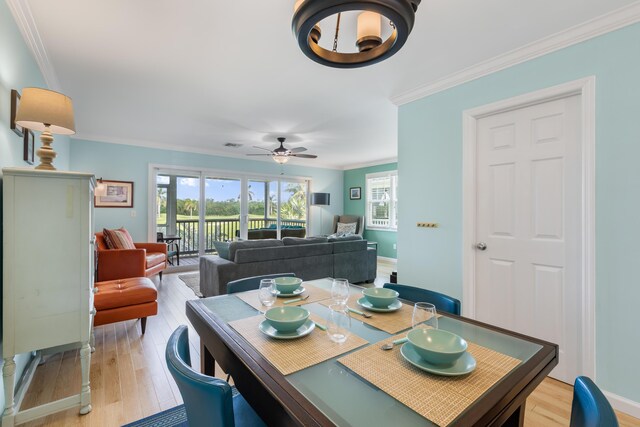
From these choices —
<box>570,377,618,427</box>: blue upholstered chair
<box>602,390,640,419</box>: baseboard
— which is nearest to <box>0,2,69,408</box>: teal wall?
<box>570,377,618,427</box>: blue upholstered chair

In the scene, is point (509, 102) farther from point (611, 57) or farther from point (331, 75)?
point (331, 75)

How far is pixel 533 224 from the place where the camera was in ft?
7.35

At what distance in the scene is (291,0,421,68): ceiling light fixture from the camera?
3.32 feet

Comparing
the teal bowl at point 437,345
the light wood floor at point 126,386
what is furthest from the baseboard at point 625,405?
the teal bowl at point 437,345

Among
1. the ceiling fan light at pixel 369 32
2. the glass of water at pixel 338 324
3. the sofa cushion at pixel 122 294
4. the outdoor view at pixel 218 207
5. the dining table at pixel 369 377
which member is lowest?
the sofa cushion at pixel 122 294

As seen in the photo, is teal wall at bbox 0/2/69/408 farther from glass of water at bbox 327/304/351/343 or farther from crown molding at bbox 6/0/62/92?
glass of water at bbox 327/304/351/343

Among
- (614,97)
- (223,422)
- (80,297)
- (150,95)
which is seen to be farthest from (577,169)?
(150,95)

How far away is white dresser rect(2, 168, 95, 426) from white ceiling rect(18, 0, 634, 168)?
47.0 inches

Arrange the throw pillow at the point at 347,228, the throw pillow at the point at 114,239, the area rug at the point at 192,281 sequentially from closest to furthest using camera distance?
the throw pillow at the point at 114,239 → the area rug at the point at 192,281 → the throw pillow at the point at 347,228

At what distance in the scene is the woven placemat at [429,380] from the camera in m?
0.72

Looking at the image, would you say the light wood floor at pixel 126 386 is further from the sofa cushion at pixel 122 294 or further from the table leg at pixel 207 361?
the table leg at pixel 207 361

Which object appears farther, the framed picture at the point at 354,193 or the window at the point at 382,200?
the framed picture at the point at 354,193

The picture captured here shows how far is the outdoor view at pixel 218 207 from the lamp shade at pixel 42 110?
164 inches

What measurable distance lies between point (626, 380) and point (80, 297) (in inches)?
133
